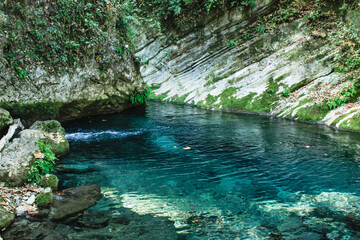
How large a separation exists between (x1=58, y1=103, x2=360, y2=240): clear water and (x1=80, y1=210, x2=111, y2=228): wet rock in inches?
8.6

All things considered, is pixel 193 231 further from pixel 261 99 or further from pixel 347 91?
pixel 261 99

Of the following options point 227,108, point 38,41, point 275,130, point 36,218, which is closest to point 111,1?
point 38,41

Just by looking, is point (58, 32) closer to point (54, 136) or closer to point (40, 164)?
point (54, 136)

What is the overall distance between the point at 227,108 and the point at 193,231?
50.5 ft

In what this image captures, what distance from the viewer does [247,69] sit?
68.2 ft

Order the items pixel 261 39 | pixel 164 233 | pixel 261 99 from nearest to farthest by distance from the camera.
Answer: pixel 164 233 < pixel 261 99 < pixel 261 39

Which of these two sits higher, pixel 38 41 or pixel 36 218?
pixel 38 41

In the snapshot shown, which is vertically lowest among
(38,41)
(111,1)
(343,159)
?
(343,159)

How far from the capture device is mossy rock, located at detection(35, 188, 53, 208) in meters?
4.66

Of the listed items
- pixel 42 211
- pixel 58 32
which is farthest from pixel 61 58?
pixel 42 211

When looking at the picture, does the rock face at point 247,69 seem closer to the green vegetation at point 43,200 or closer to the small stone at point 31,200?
the green vegetation at point 43,200

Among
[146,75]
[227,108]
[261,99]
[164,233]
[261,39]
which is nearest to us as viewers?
[164,233]

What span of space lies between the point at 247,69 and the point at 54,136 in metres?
16.6

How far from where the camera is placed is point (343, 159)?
7.61 metres
